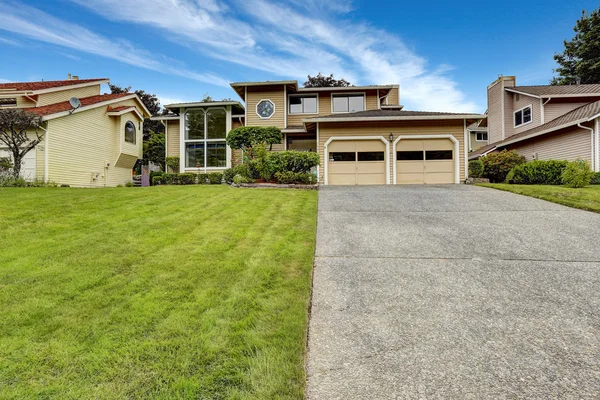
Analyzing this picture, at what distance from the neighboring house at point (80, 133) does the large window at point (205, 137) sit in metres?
3.49

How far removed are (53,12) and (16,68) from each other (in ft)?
28.2

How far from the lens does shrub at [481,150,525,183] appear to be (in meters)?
15.4

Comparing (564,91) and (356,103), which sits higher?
(564,91)

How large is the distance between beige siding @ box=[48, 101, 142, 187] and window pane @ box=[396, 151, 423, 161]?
52.3ft

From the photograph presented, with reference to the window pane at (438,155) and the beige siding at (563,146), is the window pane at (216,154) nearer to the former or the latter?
the window pane at (438,155)

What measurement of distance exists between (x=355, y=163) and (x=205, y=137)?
33.3ft

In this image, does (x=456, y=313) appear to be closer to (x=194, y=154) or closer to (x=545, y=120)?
(x=194, y=154)

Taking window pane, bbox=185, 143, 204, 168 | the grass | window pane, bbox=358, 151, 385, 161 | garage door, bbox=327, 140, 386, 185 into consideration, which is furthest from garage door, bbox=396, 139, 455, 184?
window pane, bbox=185, 143, 204, 168

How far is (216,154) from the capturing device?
18.4 m

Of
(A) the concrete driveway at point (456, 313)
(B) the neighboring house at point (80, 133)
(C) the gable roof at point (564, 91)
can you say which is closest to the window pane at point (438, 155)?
(A) the concrete driveway at point (456, 313)

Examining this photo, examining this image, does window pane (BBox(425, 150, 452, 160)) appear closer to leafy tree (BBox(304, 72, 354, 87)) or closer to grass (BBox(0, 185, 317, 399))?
grass (BBox(0, 185, 317, 399))

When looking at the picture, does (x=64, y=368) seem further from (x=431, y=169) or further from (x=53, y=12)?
(x=53, y=12)

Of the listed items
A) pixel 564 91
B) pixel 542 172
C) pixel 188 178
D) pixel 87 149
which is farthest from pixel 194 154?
pixel 564 91

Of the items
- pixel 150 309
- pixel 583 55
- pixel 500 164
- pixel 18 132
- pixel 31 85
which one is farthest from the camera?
pixel 583 55
